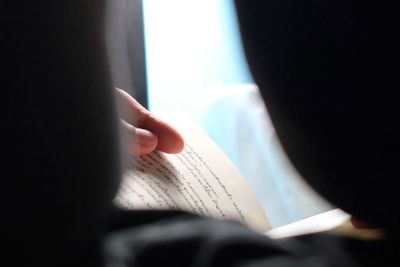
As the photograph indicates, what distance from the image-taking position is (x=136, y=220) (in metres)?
0.33

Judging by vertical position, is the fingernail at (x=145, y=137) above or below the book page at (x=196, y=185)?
above

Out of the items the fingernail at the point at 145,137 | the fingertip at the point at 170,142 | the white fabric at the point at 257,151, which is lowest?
the white fabric at the point at 257,151

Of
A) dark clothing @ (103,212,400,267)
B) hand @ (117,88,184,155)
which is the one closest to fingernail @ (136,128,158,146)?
hand @ (117,88,184,155)

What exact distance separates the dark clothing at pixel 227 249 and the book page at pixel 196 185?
0.17 feet

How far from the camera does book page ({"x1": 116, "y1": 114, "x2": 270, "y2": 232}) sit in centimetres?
39

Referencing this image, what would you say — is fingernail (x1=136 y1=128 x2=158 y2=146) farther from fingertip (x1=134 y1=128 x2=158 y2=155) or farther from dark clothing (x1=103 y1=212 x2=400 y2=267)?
dark clothing (x1=103 y1=212 x2=400 y2=267)

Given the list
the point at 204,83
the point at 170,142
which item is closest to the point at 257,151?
the point at 170,142

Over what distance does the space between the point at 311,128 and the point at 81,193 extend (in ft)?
0.44

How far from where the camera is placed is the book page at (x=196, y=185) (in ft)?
1.29

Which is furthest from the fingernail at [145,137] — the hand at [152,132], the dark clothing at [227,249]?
the dark clothing at [227,249]

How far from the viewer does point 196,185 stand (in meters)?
0.44

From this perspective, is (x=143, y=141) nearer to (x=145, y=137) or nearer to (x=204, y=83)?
(x=145, y=137)

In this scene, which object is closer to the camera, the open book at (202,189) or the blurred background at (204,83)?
the open book at (202,189)

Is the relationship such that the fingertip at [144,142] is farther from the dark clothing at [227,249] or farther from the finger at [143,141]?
the dark clothing at [227,249]
